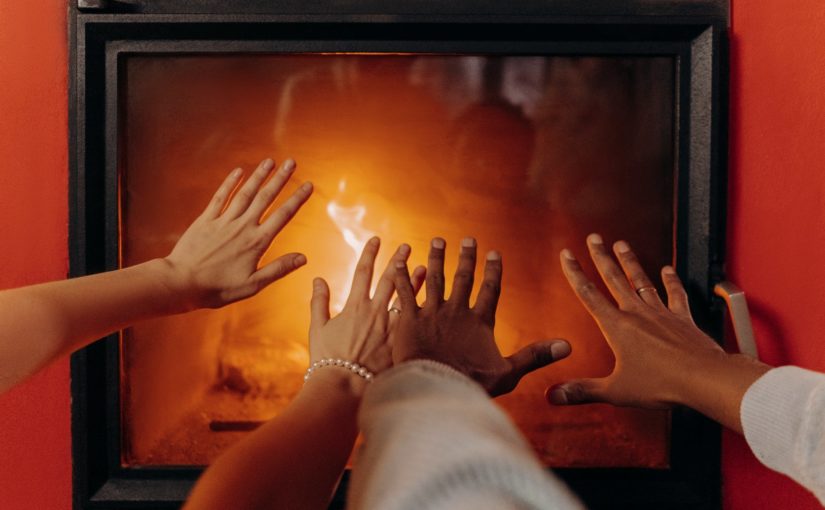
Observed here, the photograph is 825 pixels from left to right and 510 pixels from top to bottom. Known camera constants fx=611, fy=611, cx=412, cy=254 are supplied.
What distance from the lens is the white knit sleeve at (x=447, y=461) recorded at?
0.19m

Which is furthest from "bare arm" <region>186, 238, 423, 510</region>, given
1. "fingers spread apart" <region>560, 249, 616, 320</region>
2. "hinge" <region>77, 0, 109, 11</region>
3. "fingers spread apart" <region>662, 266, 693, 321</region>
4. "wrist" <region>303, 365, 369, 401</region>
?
"hinge" <region>77, 0, 109, 11</region>

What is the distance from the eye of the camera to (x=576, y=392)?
91cm

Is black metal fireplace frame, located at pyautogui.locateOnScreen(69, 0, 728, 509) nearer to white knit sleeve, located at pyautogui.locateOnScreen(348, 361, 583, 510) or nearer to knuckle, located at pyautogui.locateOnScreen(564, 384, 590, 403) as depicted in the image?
knuckle, located at pyautogui.locateOnScreen(564, 384, 590, 403)

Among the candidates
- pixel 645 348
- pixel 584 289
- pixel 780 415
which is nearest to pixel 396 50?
pixel 584 289

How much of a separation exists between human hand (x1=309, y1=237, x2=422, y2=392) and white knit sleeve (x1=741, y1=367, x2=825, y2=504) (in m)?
0.47

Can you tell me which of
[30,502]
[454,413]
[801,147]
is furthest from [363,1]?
[30,502]

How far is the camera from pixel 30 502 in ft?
3.21

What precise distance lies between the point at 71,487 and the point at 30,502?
70 millimetres

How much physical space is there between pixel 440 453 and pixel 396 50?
0.84 m

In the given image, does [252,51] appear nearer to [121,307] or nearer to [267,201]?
[267,201]

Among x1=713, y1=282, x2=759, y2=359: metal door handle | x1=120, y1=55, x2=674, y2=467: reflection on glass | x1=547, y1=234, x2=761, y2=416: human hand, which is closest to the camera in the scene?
x1=547, y1=234, x2=761, y2=416: human hand

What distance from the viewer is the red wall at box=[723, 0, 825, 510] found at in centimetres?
88

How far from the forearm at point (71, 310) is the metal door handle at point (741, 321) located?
0.80 m

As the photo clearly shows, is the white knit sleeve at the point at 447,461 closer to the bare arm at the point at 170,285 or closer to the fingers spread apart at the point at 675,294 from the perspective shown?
the bare arm at the point at 170,285
